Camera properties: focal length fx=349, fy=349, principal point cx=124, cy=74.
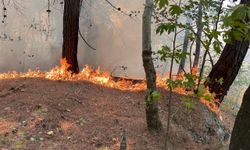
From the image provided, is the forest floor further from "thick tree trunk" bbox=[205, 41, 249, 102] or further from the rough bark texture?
the rough bark texture

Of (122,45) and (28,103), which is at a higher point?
(122,45)

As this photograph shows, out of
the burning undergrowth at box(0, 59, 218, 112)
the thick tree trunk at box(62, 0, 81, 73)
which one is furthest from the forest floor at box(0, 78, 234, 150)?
the thick tree trunk at box(62, 0, 81, 73)

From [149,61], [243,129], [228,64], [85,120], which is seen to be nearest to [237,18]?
[243,129]

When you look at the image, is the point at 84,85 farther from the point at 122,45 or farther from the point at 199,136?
the point at 122,45

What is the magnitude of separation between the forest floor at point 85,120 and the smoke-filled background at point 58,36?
5.60 m

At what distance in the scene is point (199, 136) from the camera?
7.27 m

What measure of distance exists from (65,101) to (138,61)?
837 cm

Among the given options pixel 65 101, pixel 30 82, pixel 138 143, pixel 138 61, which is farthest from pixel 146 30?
pixel 138 61

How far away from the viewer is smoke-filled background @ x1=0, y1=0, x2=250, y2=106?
44.5ft

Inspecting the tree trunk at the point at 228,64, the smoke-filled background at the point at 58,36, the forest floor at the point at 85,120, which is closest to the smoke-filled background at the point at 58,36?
the smoke-filled background at the point at 58,36

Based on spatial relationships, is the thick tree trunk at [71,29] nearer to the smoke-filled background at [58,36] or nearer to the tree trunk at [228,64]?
the tree trunk at [228,64]

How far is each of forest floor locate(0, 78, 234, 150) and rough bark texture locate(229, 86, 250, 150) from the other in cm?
304

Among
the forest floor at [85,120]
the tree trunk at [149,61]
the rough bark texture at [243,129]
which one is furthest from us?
the forest floor at [85,120]

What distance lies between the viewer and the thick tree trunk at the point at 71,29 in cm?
856
